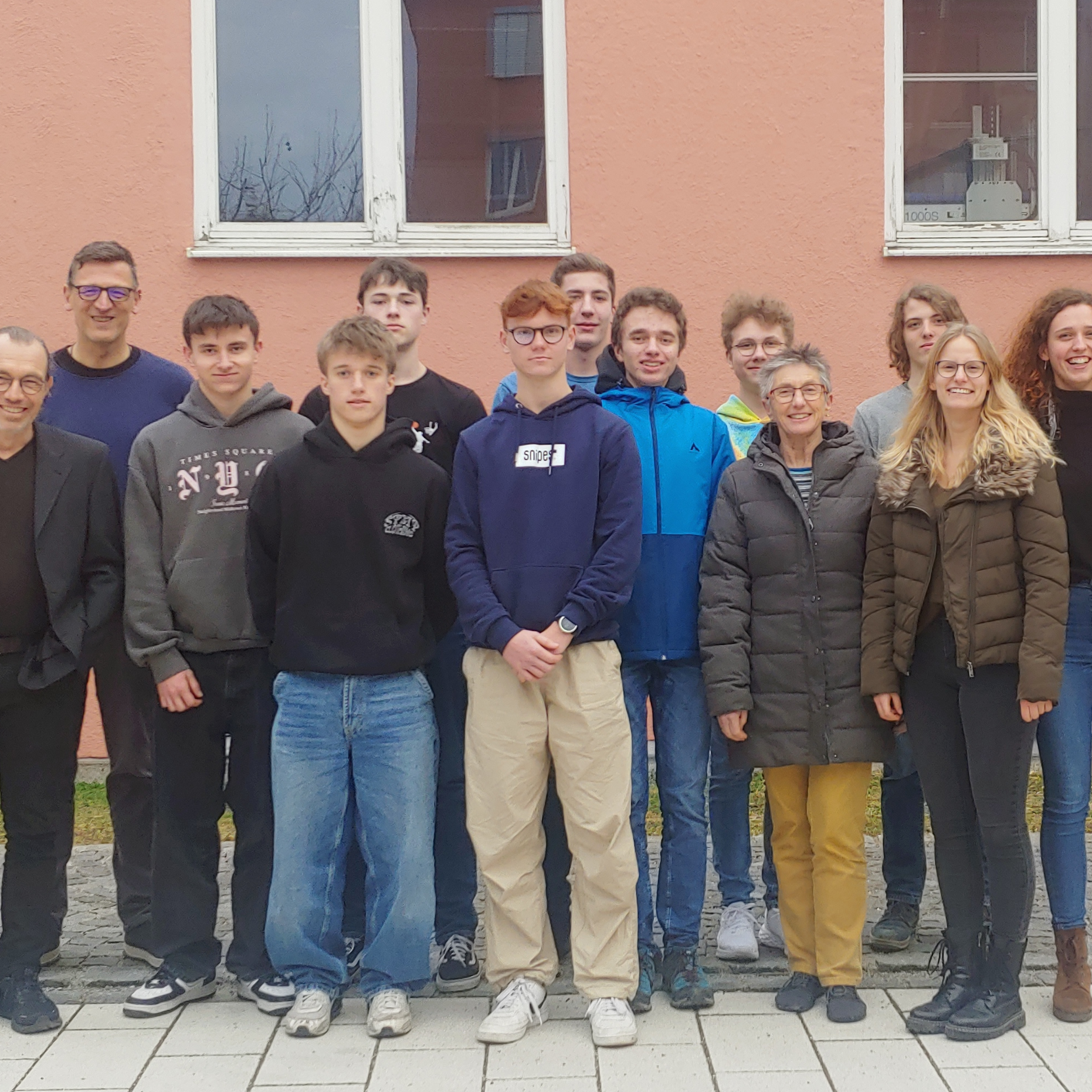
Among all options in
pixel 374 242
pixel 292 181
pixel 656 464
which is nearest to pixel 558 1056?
pixel 656 464

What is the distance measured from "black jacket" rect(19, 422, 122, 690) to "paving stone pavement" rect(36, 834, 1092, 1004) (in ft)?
3.50

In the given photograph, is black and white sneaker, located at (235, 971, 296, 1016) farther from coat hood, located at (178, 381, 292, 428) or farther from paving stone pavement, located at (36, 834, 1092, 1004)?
coat hood, located at (178, 381, 292, 428)

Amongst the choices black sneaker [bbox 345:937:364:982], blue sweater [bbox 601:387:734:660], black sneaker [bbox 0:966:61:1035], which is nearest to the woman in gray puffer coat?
blue sweater [bbox 601:387:734:660]

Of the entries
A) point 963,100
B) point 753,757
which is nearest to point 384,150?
point 963,100

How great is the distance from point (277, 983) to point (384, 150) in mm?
4471

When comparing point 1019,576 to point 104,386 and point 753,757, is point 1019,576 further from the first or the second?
point 104,386

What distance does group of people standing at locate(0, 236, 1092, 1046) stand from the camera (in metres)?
3.85

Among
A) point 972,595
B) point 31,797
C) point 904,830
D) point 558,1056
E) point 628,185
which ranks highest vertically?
point 628,185

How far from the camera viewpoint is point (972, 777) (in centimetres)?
381

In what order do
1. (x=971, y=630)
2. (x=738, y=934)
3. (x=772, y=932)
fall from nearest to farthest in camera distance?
(x=971, y=630), (x=738, y=934), (x=772, y=932)

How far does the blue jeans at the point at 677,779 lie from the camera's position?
411 centimetres

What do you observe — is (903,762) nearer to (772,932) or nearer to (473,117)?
(772,932)

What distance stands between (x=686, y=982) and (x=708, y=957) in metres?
0.45

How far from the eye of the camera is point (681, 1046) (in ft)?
12.4
